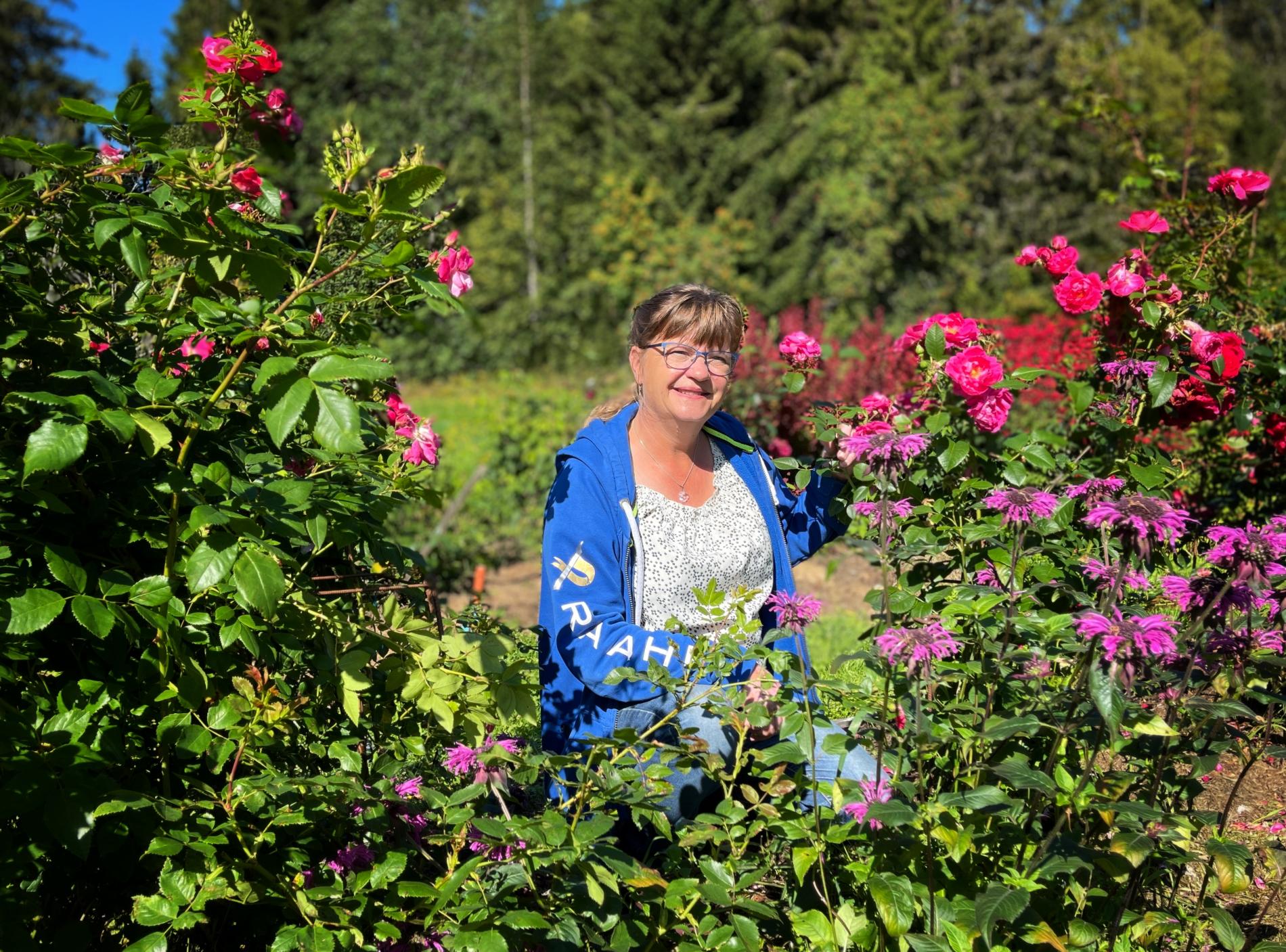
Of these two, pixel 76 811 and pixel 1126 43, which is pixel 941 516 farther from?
pixel 1126 43

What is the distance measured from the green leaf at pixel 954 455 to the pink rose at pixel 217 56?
5.11ft

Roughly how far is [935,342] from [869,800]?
3.38ft

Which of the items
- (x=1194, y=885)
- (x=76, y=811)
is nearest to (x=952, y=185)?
(x=1194, y=885)

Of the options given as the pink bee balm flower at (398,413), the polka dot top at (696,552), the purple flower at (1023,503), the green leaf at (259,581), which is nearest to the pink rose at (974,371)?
the purple flower at (1023,503)

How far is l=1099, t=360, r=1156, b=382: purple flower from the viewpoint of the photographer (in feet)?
7.22

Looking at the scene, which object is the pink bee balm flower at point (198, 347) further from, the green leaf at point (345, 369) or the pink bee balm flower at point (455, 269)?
the green leaf at point (345, 369)

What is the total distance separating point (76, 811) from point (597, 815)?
73 centimetres

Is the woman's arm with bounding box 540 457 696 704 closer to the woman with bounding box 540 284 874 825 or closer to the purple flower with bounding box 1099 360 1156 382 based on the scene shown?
the woman with bounding box 540 284 874 825

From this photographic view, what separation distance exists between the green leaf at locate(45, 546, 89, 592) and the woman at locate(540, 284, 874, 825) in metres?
0.94

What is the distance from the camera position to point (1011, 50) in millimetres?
22516

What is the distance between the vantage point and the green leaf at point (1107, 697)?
134 centimetres

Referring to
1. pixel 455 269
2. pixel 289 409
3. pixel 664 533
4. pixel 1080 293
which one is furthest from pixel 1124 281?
pixel 289 409

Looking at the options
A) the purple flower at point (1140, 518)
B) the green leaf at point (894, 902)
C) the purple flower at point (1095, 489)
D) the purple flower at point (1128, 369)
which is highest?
the purple flower at point (1128, 369)

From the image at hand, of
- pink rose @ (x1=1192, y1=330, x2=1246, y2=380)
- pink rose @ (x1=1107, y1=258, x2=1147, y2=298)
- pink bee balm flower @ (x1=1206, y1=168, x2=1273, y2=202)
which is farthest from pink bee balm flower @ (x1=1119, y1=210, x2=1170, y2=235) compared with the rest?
pink rose @ (x1=1192, y1=330, x2=1246, y2=380)
